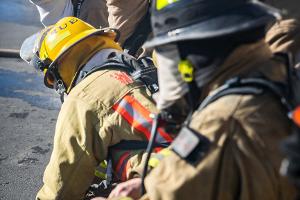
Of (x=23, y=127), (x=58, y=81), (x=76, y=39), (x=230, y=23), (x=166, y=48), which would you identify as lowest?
(x=23, y=127)

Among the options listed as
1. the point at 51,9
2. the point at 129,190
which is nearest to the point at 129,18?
the point at 51,9

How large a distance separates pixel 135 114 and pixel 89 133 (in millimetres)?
242

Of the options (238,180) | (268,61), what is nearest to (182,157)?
(238,180)

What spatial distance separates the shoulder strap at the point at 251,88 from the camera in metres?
1.48

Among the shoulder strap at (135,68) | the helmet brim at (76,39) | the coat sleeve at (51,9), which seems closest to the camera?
the shoulder strap at (135,68)

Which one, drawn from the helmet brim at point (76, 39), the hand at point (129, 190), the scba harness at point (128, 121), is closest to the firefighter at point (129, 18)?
the helmet brim at point (76, 39)

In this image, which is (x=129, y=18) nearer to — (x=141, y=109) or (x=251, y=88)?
(x=141, y=109)

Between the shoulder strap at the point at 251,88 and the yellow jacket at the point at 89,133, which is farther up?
the shoulder strap at the point at 251,88

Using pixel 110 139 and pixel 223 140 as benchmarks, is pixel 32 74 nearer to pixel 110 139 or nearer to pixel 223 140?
pixel 110 139

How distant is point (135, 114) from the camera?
7.81ft

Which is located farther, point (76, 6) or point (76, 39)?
point (76, 6)

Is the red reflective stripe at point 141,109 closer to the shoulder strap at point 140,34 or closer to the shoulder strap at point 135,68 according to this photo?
the shoulder strap at point 135,68

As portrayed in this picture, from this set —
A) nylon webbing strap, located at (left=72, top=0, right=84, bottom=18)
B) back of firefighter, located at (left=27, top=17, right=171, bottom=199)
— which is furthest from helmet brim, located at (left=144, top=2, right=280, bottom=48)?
nylon webbing strap, located at (left=72, top=0, right=84, bottom=18)

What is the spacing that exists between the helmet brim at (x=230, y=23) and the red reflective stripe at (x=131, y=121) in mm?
847
